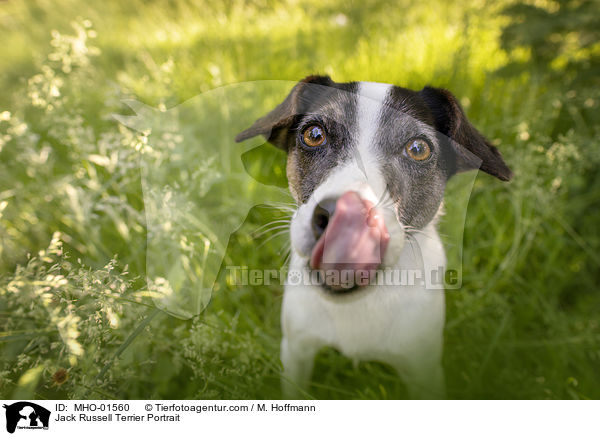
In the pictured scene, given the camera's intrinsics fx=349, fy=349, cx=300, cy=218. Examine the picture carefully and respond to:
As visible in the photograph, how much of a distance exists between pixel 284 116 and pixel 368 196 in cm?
39

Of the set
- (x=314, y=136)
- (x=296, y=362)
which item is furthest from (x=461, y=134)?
(x=296, y=362)

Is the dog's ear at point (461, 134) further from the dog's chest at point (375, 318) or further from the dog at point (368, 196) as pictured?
the dog's chest at point (375, 318)

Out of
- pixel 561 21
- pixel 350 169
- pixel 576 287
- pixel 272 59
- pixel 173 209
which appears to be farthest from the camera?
pixel 576 287

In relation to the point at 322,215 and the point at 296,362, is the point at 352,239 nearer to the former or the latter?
the point at 322,215

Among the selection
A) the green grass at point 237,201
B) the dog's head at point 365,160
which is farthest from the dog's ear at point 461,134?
the green grass at point 237,201

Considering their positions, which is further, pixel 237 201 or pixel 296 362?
pixel 296 362

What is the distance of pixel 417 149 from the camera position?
3.35 feet

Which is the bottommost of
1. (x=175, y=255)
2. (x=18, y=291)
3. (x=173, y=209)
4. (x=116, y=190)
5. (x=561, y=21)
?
(x=18, y=291)

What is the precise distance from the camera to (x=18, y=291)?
1.04 m

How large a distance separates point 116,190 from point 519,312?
2.12 m
